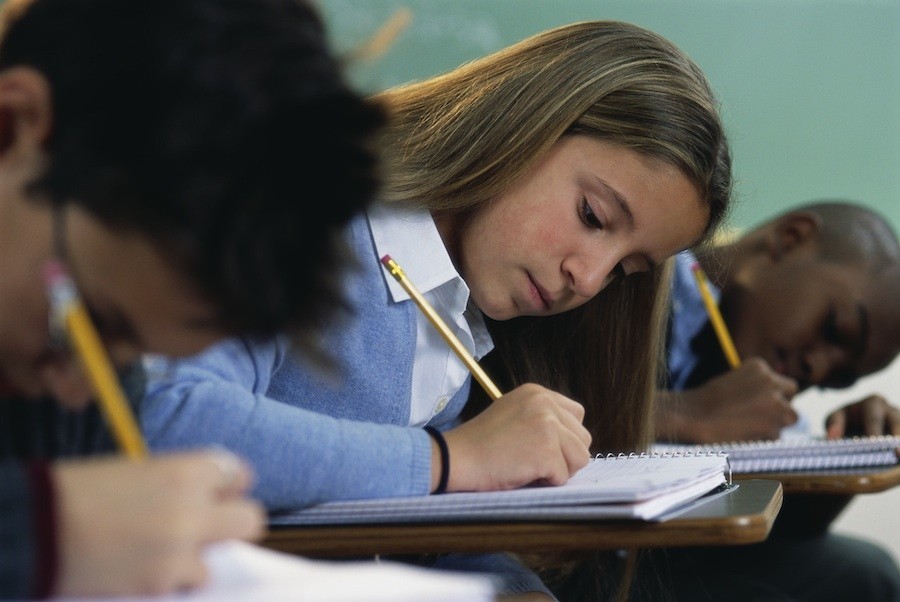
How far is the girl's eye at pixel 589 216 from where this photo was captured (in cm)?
127

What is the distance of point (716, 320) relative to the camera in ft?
6.57

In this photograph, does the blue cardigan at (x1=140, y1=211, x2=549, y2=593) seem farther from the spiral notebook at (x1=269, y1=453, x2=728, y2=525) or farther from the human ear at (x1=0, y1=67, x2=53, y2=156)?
the human ear at (x1=0, y1=67, x2=53, y2=156)

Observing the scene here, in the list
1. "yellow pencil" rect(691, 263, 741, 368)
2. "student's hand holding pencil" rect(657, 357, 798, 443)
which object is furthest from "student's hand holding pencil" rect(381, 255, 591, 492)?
"yellow pencil" rect(691, 263, 741, 368)

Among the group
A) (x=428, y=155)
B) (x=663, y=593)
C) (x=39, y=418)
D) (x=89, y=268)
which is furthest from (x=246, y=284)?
(x=663, y=593)

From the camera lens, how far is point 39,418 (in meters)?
0.71

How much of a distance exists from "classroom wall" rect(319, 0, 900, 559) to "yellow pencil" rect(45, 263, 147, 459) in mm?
2033

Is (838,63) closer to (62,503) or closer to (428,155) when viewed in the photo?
(428,155)

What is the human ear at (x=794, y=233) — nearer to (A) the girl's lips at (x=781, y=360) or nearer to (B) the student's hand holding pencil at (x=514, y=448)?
(A) the girl's lips at (x=781, y=360)

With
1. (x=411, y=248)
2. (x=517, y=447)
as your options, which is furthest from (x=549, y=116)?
(x=517, y=447)

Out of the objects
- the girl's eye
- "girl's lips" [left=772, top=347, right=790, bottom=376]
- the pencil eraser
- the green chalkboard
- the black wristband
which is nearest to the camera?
the pencil eraser

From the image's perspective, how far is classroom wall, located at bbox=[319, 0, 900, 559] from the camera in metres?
2.55

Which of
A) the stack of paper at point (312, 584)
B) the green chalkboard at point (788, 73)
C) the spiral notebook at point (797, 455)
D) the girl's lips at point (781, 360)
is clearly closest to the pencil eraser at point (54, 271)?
the stack of paper at point (312, 584)

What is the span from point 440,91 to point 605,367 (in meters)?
0.41

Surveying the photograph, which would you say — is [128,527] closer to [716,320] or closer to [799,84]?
[716,320]
